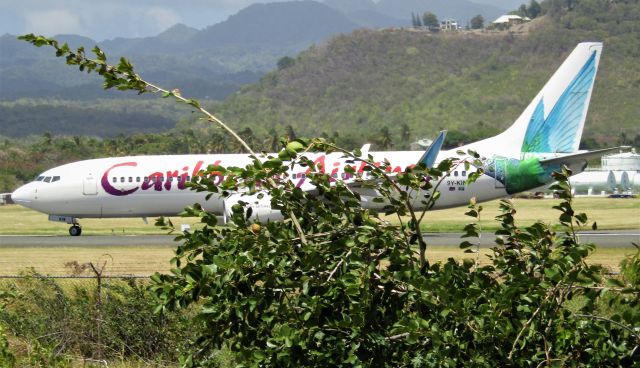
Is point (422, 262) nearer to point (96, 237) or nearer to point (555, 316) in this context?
point (555, 316)

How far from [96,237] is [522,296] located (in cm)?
4055

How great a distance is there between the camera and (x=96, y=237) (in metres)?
49.2

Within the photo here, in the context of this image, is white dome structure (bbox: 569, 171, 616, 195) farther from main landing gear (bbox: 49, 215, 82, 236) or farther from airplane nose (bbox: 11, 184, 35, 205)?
airplane nose (bbox: 11, 184, 35, 205)

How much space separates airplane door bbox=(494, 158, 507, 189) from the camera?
45.4m

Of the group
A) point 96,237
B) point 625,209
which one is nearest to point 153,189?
point 96,237

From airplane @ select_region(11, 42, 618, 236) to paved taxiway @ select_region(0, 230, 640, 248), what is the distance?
4.67 ft

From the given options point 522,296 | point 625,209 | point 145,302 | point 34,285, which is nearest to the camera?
point 522,296

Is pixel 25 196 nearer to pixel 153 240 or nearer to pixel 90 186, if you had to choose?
pixel 90 186

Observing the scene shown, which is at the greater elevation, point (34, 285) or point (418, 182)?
point (418, 182)

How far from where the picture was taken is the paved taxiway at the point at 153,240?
139 ft

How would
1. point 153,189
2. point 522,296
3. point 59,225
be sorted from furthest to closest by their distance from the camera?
point 59,225, point 153,189, point 522,296

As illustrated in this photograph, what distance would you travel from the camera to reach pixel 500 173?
149 feet

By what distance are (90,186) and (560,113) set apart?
21691mm

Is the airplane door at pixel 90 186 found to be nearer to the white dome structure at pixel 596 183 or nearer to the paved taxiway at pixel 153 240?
the paved taxiway at pixel 153 240
